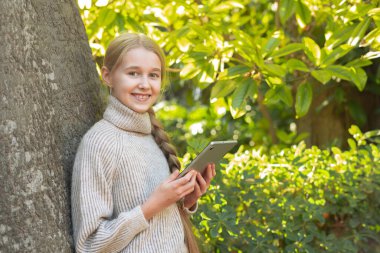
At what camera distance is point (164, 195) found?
232 cm

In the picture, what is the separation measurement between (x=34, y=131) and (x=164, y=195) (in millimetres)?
453

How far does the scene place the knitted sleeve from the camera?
2248 millimetres

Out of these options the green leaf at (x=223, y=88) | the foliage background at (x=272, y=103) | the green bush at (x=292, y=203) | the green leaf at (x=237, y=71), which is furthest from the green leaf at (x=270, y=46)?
A: the green bush at (x=292, y=203)

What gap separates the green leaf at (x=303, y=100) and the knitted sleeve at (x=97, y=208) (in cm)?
151

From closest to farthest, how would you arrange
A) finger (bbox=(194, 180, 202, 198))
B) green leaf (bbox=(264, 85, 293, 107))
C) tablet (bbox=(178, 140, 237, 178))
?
tablet (bbox=(178, 140, 237, 178))
finger (bbox=(194, 180, 202, 198))
green leaf (bbox=(264, 85, 293, 107))

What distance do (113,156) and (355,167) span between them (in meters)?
2.23

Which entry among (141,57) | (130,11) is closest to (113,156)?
(141,57)

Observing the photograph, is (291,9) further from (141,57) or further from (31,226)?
(31,226)

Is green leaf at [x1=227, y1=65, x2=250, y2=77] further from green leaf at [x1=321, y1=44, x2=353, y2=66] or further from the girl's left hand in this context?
the girl's left hand

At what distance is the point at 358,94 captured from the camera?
19.0ft

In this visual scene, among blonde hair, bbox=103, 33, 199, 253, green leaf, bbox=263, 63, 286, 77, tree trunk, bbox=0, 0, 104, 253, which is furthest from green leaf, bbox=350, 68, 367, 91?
tree trunk, bbox=0, 0, 104, 253

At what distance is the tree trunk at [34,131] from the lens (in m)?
2.26

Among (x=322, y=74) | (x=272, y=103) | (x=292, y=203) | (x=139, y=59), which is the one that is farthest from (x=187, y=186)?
(x=272, y=103)

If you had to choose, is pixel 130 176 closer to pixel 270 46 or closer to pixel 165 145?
pixel 165 145
